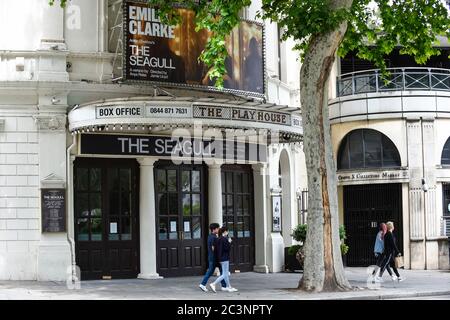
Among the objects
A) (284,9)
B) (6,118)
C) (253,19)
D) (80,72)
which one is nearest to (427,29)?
Answer: (284,9)

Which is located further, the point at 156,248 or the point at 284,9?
the point at 156,248

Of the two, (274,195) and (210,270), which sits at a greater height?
(274,195)

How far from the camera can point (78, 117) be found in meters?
21.1

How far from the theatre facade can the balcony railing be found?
7.52 m

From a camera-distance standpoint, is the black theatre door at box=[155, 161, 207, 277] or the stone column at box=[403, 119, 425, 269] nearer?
the black theatre door at box=[155, 161, 207, 277]

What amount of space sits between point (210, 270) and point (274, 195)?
7.84m

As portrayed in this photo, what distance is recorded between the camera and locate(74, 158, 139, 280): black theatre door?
2230cm

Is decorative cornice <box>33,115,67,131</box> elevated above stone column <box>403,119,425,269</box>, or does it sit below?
above

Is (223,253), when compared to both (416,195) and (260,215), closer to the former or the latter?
(260,215)

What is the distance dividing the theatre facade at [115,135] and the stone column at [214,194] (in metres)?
0.03

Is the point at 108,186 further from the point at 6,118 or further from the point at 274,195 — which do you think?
the point at 274,195

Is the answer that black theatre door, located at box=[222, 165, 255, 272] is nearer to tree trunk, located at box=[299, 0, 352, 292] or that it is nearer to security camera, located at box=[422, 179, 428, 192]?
tree trunk, located at box=[299, 0, 352, 292]

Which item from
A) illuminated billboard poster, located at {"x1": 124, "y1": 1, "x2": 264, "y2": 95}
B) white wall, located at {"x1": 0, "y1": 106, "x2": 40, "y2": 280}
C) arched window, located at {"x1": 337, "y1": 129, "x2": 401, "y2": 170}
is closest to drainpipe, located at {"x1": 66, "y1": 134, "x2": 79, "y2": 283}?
white wall, located at {"x1": 0, "y1": 106, "x2": 40, "y2": 280}

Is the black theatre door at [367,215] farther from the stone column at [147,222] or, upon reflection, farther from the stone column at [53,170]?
the stone column at [53,170]
